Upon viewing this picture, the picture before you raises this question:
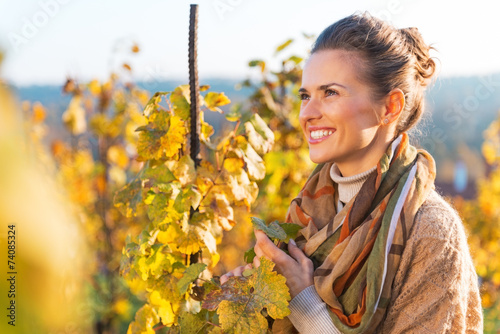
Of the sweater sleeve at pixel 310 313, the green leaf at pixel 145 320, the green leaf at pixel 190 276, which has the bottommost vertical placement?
the green leaf at pixel 145 320

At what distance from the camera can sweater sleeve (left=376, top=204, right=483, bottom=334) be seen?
1.19 metres

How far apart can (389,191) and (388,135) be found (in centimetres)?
20

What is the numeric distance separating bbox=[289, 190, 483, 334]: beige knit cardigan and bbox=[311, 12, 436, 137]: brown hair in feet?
1.19

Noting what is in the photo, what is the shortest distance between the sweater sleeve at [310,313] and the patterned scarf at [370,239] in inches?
0.9

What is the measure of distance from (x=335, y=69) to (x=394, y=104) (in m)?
0.21

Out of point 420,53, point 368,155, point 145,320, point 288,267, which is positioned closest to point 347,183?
point 368,155

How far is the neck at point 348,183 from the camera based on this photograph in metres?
1.41

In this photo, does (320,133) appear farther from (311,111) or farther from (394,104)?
(394,104)

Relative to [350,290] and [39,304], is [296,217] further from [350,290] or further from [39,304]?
[39,304]

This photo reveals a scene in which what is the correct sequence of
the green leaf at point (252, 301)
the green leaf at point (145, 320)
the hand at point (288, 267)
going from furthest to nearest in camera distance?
1. the green leaf at point (145, 320)
2. the hand at point (288, 267)
3. the green leaf at point (252, 301)

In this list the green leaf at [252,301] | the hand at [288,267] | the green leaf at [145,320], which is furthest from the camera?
the green leaf at [145,320]

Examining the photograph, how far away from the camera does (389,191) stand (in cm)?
132

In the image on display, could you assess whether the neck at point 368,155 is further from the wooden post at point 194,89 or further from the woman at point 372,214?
the wooden post at point 194,89

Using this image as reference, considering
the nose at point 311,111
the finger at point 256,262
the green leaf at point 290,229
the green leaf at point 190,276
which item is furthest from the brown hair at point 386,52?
the green leaf at point 190,276
